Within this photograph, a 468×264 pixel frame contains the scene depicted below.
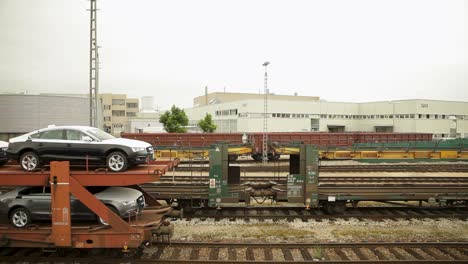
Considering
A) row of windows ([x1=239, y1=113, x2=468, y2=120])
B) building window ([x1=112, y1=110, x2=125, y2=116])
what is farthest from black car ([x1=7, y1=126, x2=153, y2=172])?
building window ([x1=112, y1=110, x2=125, y2=116])

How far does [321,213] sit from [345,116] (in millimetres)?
57301

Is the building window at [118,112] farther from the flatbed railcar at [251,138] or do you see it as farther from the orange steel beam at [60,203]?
the orange steel beam at [60,203]

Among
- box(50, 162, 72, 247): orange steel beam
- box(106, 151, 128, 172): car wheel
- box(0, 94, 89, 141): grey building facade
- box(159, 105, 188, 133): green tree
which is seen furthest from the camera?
box(159, 105, 188, 133): green tree

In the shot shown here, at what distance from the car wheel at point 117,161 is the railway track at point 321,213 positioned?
4212 mm

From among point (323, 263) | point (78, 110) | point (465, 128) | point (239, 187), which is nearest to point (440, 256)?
point (323, 263)

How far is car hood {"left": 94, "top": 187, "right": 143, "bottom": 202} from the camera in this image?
7978 millimetres

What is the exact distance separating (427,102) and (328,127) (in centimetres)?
1847

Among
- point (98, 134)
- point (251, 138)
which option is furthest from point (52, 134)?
point (251, 138)

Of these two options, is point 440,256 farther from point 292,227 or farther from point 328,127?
point 328,127

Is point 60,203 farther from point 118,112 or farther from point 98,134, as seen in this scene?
point 118,112

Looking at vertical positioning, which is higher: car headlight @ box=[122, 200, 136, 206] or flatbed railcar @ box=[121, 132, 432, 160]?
flatbed railcar @ box=[121, 132, 432, 160]

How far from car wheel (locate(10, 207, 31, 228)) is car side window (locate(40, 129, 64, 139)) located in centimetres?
191

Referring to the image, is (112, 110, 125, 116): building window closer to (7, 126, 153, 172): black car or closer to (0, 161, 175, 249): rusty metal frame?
(7, 126, 153, 172): black car

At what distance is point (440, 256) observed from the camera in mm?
8547
